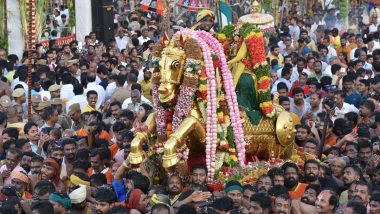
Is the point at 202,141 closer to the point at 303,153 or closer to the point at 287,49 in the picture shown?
the point at 303,153

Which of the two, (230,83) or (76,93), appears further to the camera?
(76,93)

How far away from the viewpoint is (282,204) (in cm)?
872

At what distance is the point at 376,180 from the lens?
993 cm

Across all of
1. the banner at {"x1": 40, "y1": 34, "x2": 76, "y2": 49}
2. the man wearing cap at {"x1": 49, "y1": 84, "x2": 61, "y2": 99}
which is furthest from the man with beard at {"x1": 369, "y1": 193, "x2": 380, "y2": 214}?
the banner at {"x1": 40, "y1": 34, "x2": 76, "y2": 49}

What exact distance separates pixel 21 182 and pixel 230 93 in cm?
212

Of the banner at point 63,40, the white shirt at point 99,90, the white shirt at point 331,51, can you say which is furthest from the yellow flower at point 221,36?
the banner at point 63,40

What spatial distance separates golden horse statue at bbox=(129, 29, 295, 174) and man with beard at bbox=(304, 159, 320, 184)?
2.25 ft

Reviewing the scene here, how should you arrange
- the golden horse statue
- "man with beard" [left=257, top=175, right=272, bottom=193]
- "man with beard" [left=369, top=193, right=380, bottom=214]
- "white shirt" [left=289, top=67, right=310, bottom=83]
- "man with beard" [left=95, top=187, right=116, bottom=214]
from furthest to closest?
"white shirt" [left=289, top=67, right=310, bottom=83] → the golden horse statue → "man with beard" [left=257, top=175, right=272, bottom=193] → "man with beard" [left=95, top=187, right=116, bottom=214] → "man with beard" [left=369, top=193, right=380, bottom=214]

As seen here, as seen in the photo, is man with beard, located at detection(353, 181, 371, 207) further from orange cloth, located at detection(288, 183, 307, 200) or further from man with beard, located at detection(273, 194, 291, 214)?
orange cloth, located at detection(288, 183, 307, 200)

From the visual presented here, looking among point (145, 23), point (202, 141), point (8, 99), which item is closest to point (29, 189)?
point (202, 141)

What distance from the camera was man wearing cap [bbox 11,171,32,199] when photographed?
10.1m

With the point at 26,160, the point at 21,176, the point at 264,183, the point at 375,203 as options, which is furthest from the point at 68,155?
the point at 375,203

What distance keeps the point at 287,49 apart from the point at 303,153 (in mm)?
8467

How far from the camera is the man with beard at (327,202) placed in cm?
880
